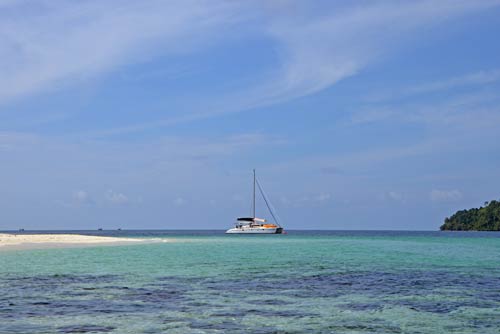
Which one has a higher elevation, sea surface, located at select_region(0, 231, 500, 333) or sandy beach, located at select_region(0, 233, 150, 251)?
sandy beach, located at select_region(0, 233, 150, 251)

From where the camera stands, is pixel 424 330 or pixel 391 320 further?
pixel 391 320

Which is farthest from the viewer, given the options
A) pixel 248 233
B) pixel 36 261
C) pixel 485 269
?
pixel 248 233

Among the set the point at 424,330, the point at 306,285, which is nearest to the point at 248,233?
the point at 306,285

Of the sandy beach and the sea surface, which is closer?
the sea surface

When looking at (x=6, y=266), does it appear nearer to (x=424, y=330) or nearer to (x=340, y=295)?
(x=340, y=295)

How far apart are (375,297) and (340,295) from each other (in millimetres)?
1525

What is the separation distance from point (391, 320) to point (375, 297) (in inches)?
212

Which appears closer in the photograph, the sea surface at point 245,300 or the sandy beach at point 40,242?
the sea surface at point 245,300

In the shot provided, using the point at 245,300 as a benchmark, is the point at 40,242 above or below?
above

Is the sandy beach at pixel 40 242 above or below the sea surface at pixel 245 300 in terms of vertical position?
above

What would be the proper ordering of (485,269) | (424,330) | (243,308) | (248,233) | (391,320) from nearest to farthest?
(424,330) → (391,320) → (243,308) → (485,269) → (248,233)

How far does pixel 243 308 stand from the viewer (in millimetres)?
20781

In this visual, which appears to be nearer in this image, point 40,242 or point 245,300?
point 245,300

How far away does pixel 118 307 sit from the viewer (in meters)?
20.8
